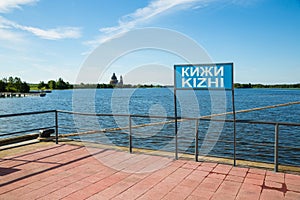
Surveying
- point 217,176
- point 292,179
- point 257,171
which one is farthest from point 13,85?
point 292,179

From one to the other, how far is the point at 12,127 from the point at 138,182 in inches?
645

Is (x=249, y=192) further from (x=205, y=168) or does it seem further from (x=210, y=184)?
(x=205, y=168)

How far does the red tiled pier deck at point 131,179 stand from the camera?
2.99 meters

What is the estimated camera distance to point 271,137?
12383mm

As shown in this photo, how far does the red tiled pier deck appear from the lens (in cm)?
299

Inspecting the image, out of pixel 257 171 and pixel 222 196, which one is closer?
pixel 222 196

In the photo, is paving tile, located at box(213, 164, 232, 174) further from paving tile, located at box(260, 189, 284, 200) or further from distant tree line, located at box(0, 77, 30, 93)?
distant tree line, located at box(0, 77, 30, 93)

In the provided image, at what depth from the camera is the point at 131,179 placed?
350cm

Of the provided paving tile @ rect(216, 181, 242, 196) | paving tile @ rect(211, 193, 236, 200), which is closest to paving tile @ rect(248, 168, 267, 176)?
paving tile @ rect(216, 181, 242, 196)

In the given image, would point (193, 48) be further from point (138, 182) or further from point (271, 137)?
point (271, 137)

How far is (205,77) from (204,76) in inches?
1.0

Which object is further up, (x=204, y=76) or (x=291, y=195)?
(x=204, y=76)

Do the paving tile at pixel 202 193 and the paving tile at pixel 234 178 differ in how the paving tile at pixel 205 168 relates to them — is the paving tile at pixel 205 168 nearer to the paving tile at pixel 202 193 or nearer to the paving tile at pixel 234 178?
the paving tile at pixel 234 178

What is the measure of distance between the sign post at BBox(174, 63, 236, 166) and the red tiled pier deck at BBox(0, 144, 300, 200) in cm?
77
